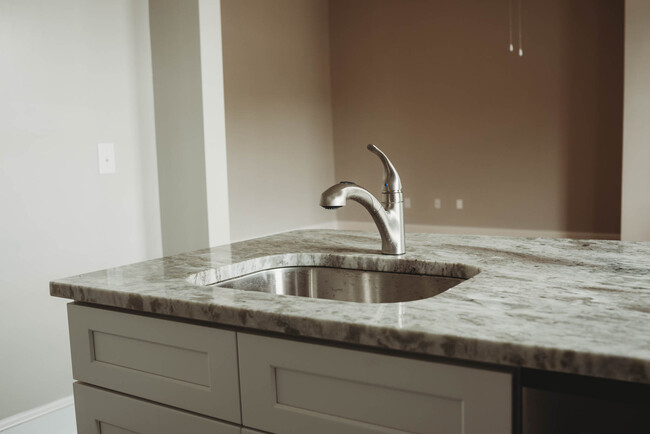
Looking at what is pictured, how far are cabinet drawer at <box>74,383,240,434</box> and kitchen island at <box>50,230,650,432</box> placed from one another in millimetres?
175

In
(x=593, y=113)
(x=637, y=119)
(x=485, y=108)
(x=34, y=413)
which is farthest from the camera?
(x=485, y=108)

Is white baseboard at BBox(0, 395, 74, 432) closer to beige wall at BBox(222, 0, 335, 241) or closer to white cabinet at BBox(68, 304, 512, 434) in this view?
white cabinet at BBox(68, 304, 512, 434)

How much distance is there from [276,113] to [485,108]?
7.29 ft

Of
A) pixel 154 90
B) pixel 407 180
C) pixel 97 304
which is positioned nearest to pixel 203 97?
pixel 154 90

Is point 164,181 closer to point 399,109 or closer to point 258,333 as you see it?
point 258,333

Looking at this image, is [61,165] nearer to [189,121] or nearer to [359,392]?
[189,121]

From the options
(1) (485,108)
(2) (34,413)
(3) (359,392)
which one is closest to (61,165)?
(2) (34,413)

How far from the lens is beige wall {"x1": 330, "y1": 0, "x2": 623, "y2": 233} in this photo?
5672 millimetres

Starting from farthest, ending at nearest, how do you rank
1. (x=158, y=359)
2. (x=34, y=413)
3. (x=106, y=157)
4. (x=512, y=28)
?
1. (x=512, y=28)
2. (x=106, y=157)
3. (x=34, y=413)
4. (x=158, y=359)

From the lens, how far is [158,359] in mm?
1088

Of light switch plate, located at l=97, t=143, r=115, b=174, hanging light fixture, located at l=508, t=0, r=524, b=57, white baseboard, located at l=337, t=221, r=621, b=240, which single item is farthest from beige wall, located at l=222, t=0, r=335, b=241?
light switch plate, located at l=97, t=143, r=115, b=174

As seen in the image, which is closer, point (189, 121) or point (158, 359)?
point (158, 359)

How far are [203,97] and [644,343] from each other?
1.99 m

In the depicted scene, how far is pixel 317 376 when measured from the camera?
905 mm
